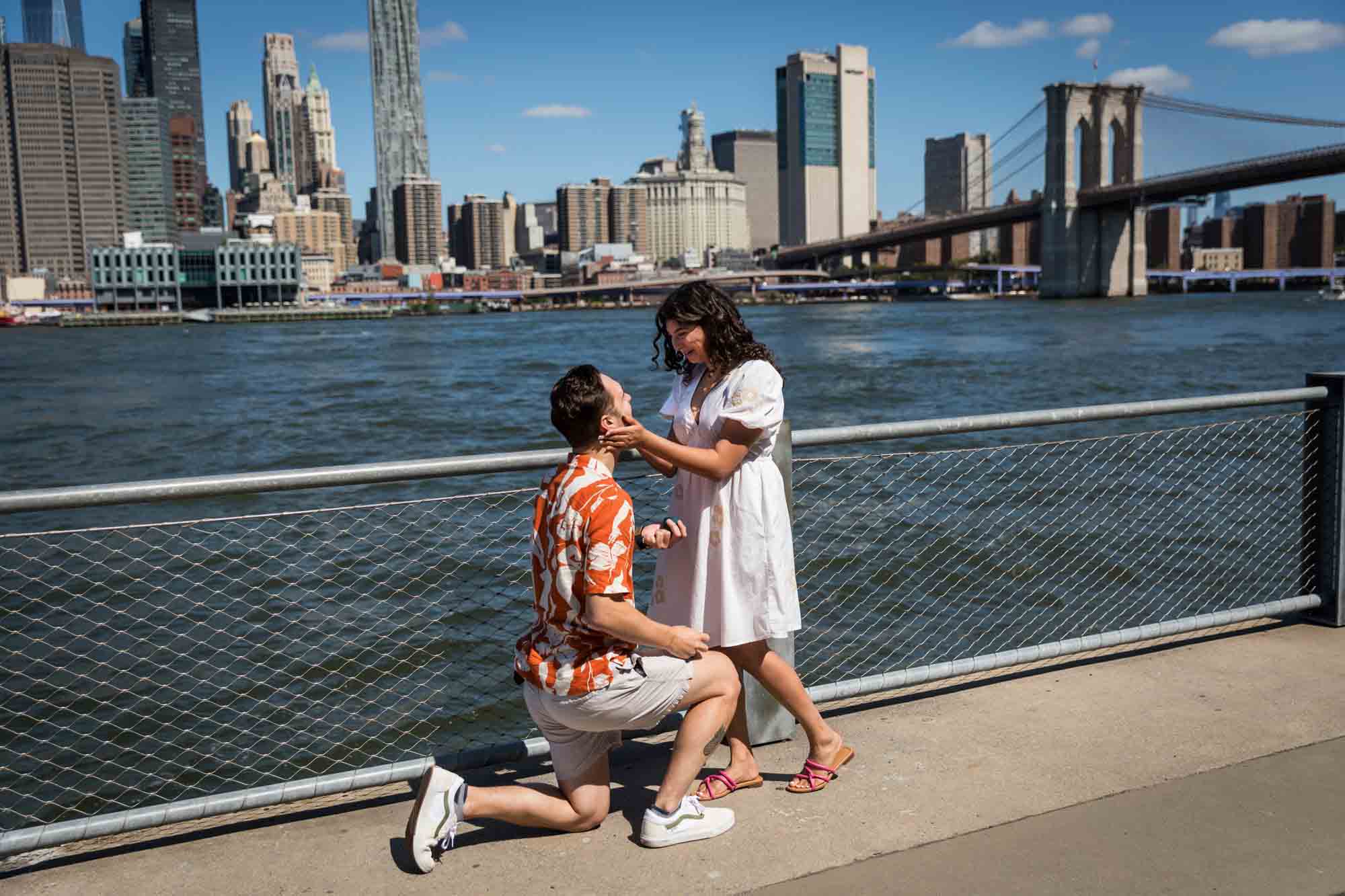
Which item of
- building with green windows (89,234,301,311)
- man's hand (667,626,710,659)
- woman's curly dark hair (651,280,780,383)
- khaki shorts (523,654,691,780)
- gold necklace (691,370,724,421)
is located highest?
building with green windows (89,234,301,311)

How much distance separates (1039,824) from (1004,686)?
1.03 m

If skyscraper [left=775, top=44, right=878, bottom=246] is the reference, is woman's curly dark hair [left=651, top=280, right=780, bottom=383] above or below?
below

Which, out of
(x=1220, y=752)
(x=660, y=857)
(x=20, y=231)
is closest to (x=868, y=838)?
(x=660, y=857)

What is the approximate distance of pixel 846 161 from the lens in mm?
197375

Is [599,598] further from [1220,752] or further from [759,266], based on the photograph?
[759,266]

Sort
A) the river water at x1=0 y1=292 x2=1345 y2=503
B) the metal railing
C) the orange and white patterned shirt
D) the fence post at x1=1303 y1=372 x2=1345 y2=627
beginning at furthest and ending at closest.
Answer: the river water at x1=0 y1=292 x2=1345 y2=503 → the fence post at x1=1303 y1=372 x2=1345 y2=627 → the metal railing → the orange and white patterned shirt

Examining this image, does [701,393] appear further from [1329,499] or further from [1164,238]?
[1164,238]

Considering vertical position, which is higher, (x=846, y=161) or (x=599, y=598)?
(x=846, y=161)

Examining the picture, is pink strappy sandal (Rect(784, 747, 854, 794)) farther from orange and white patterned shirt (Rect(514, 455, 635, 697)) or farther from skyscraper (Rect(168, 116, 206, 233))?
skyscraper (Rect(168, 116, 206, 233))

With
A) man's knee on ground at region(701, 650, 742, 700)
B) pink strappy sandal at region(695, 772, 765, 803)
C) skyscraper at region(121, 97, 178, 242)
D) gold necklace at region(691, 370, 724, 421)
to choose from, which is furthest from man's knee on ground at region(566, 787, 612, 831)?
skyscraper at region(121, 97, 178, 242)

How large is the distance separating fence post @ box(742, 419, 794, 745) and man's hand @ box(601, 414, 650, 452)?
2.52 feet

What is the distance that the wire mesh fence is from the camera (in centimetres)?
635

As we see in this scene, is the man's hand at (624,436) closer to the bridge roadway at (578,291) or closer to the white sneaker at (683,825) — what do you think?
the white sneaker at (683,825)

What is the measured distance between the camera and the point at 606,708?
2.79 m
